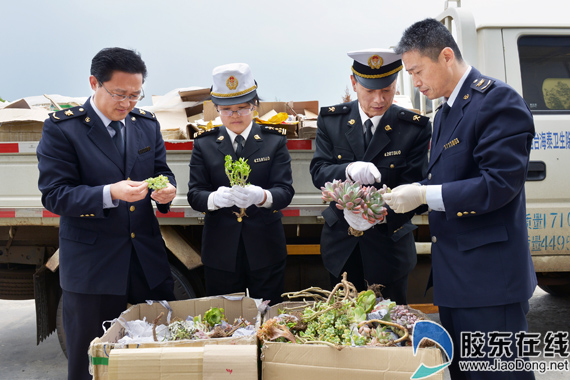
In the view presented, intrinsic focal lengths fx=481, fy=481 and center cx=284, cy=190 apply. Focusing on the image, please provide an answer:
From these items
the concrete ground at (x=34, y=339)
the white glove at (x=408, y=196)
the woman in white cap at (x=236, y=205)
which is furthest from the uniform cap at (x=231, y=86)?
the concrete ground at (x=34, y=339)

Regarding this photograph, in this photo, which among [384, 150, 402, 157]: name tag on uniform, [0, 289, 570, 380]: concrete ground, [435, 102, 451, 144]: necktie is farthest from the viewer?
[0, 289, 570, 380]: concrete ground

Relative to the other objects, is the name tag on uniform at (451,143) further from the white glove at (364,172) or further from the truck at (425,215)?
the truck at (425,215)

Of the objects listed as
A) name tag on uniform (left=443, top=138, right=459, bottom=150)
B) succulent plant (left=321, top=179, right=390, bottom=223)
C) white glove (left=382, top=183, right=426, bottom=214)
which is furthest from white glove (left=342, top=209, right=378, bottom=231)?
name tag on uniform (left=443, top=138, right=459, bottom=150)

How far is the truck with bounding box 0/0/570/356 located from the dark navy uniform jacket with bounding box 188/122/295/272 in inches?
22.4

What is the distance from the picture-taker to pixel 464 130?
205 cm

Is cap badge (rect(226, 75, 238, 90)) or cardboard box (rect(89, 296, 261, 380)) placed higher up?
cap badge (rect(226, 75, 238, 90))

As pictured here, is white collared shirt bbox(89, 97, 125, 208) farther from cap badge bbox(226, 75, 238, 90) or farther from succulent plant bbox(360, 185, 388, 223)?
succulent plant bbox(360, 185, 388, 223)

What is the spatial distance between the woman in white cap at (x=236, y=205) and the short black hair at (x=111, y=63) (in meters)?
0.48

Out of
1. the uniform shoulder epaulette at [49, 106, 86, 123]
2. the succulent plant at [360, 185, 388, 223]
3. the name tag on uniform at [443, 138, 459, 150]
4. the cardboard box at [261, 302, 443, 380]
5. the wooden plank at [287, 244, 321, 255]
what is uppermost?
the uniform shoulder epaulette at [49, 106, 86, 123]

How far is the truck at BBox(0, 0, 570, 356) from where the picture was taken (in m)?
3.30

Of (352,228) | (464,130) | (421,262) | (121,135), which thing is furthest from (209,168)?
(421,262)

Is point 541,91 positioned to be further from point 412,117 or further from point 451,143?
point 451,143

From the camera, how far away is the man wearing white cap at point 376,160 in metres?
2.55

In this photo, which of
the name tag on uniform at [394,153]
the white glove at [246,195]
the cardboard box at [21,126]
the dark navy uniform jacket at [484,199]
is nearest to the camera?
the dark navy uniform jacket at [484,199]
